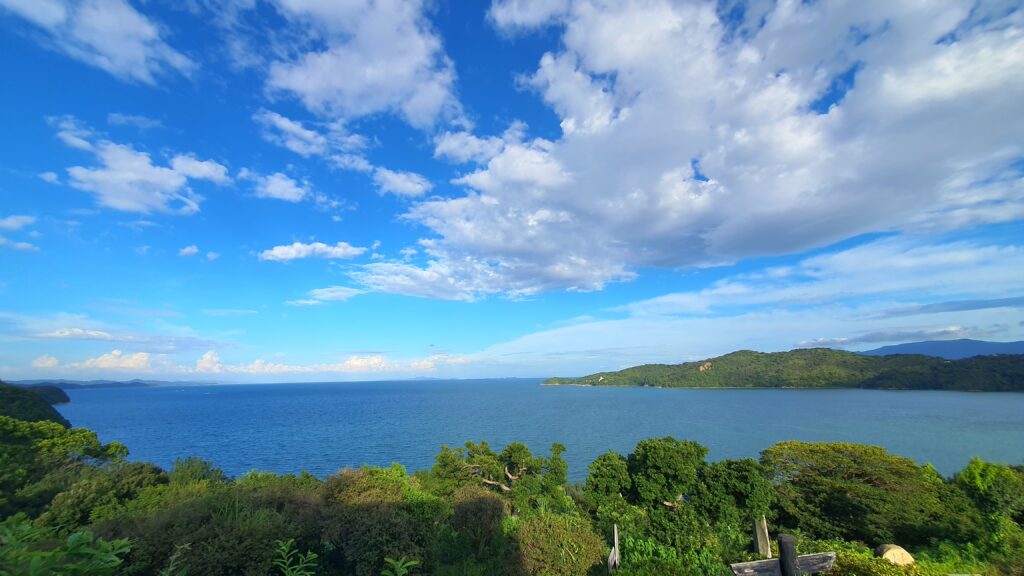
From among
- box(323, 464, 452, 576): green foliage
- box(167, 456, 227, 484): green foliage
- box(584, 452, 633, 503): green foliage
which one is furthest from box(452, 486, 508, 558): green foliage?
box(167, 456, 227, 484): green foliage

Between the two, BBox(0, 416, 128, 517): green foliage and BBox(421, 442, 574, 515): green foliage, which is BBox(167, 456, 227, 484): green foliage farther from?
BBox(421, 442, 574, 515): green foliage

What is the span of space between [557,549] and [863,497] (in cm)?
1650

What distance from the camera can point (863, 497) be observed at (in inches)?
667

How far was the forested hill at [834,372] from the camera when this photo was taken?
3711 inches

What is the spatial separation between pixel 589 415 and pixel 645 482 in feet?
175

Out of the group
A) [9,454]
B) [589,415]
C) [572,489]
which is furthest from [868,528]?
[589,415]

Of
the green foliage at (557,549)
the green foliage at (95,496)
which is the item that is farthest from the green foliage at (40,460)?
the green foliage at (557,549)

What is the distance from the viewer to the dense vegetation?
6973 millimetres

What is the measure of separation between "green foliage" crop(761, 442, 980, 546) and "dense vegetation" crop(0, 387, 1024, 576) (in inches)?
2.5

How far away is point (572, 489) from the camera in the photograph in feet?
80.4

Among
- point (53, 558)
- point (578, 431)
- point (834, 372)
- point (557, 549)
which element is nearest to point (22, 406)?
point (557, 549)

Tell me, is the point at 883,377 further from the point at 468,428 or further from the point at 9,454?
the point at 9,454

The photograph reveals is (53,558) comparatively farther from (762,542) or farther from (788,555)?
(762,542)

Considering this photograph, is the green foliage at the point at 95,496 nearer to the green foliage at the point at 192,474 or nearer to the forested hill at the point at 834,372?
the green foliage at the point at 192,474
